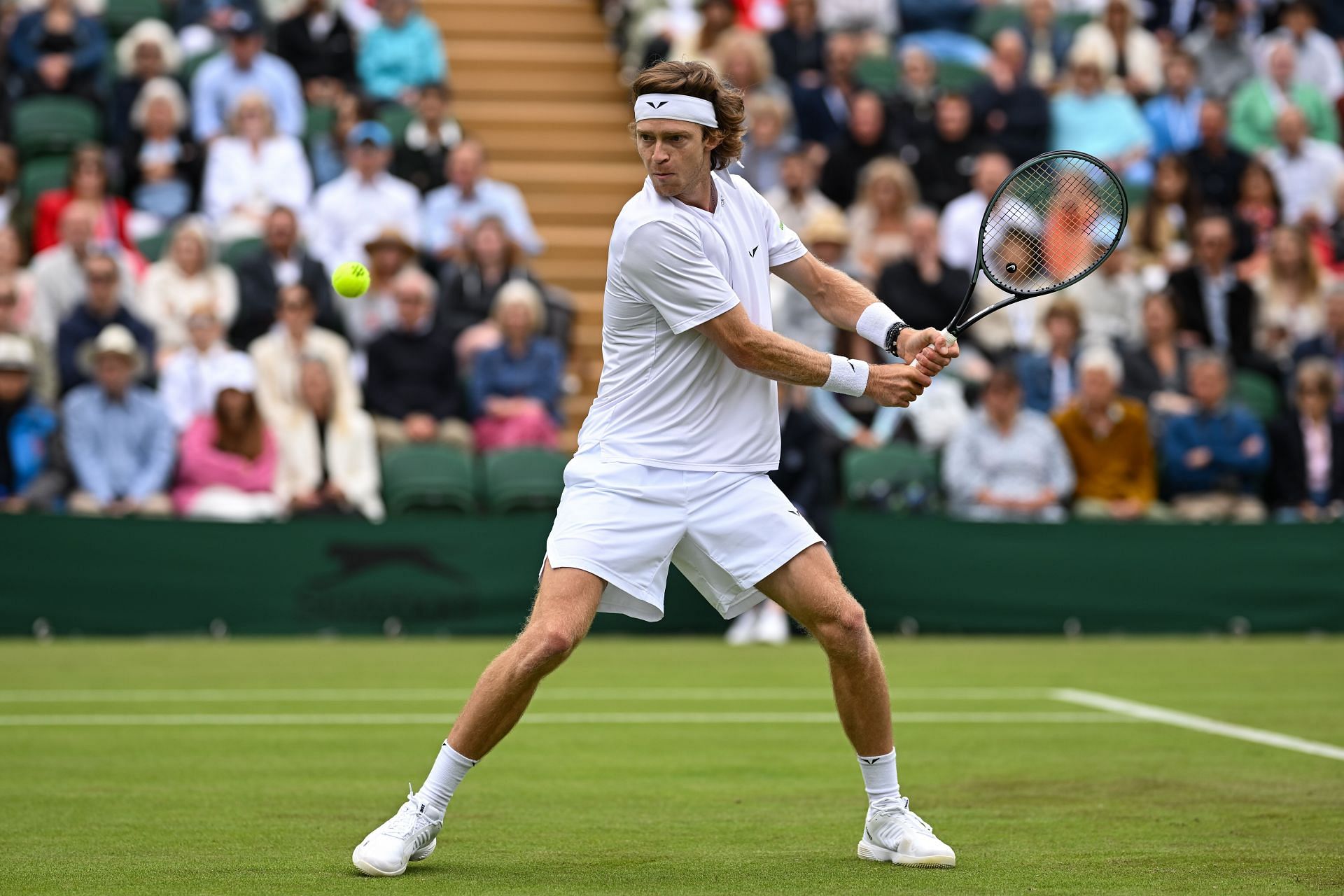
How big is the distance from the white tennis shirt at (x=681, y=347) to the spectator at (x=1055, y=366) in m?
9.52

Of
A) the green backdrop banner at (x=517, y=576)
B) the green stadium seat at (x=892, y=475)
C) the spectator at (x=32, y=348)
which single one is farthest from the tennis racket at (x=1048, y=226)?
the spectator at (x=32, y=348)

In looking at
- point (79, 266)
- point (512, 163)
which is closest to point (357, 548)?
point (79, 266)

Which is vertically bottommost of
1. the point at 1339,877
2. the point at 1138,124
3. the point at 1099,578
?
the point at 1099,578

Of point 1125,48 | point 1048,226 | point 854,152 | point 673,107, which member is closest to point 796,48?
point 854,152

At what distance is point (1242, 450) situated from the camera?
14664 mm

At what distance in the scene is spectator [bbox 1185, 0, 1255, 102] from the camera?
1923 centimetres

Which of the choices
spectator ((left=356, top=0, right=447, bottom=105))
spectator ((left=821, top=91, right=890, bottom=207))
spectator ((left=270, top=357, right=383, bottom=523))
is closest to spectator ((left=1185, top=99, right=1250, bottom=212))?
spectator ((left=821, top=91, right=890, bottom=207))

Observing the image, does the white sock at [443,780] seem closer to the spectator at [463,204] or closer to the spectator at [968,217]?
the spectator at [463,204]

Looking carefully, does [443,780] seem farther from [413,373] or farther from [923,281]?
[923,281]

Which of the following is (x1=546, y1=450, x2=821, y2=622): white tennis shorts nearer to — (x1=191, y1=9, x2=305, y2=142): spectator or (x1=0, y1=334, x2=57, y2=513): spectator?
(x1=0, y1=334, x2=57, y2=513): spectator

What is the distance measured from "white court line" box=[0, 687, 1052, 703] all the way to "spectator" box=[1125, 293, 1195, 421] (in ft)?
17.8

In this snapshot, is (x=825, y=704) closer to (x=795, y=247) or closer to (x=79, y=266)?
(x=795, y=247)

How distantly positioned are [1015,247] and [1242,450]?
8669 mm

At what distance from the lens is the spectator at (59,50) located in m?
16.2
